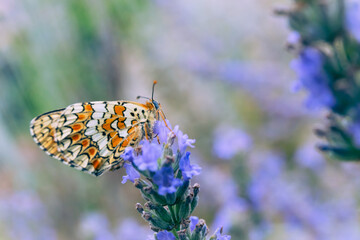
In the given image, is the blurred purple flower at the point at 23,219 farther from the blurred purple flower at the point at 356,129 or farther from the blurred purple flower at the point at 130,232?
the blurred purple flower at the point at 356,129

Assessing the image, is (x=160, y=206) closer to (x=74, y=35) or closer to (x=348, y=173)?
(x=348, y=173)

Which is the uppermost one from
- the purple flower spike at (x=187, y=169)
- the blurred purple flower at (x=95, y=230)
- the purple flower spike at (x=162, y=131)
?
the blurred purple flower at (x=95, y=230)

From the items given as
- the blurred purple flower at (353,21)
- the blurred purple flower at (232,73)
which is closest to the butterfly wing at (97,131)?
the blurred purple flower at (353,21)

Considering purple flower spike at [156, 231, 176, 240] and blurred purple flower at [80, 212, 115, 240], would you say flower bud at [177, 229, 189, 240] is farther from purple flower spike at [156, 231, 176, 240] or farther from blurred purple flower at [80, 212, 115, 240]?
blurred purple flower at [80, 212, 115, 240]

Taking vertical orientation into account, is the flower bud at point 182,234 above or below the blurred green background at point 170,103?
Result: below

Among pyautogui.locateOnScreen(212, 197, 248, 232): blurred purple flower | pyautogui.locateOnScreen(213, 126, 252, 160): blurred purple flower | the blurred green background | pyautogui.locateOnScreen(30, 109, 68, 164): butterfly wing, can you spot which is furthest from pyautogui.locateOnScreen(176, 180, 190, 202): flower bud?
pyautogui.locateOnScreen(213, 126, 252, 160): blurred purple flower

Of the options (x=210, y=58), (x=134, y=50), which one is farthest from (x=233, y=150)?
(x=134, y=50)

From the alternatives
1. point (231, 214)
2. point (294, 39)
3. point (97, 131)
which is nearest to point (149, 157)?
point (97, 131)
